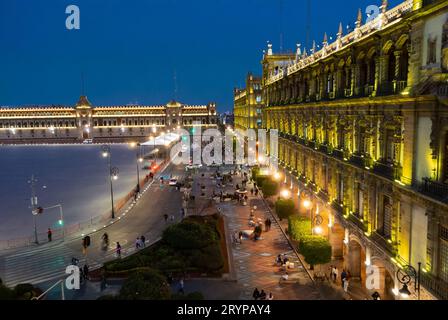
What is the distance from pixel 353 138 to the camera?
2747 cm

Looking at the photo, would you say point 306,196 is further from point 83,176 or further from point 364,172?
point 83,176

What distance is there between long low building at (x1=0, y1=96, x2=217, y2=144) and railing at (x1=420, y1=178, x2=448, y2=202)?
166 m

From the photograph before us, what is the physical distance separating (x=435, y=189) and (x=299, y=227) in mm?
15903

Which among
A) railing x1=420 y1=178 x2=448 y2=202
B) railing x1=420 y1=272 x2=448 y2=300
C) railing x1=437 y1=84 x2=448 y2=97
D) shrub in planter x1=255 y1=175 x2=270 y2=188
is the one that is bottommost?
shrub in planter x1=255 y1=175 x2=270 y2=188

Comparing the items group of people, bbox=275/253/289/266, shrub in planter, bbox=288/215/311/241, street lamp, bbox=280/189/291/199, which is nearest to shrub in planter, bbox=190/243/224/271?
group of people, bbox=275/253/289/266

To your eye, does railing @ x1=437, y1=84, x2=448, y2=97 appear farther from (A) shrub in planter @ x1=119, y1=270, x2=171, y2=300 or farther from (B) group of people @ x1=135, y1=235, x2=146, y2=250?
(B) group of people @ x1=135, y1=235, x2=146, y2=250

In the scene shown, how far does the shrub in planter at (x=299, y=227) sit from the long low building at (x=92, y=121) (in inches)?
5931

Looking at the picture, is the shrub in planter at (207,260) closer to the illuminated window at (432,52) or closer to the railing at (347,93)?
the railing at (347,93)

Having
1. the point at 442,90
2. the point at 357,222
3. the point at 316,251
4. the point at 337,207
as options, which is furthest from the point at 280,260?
the point at 442,90

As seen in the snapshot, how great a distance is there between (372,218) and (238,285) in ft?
28.3

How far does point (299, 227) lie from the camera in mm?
32406

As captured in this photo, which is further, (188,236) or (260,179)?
(260,179)

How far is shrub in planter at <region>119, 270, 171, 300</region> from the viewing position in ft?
60.6

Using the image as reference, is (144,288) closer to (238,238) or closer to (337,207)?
(337,207)
